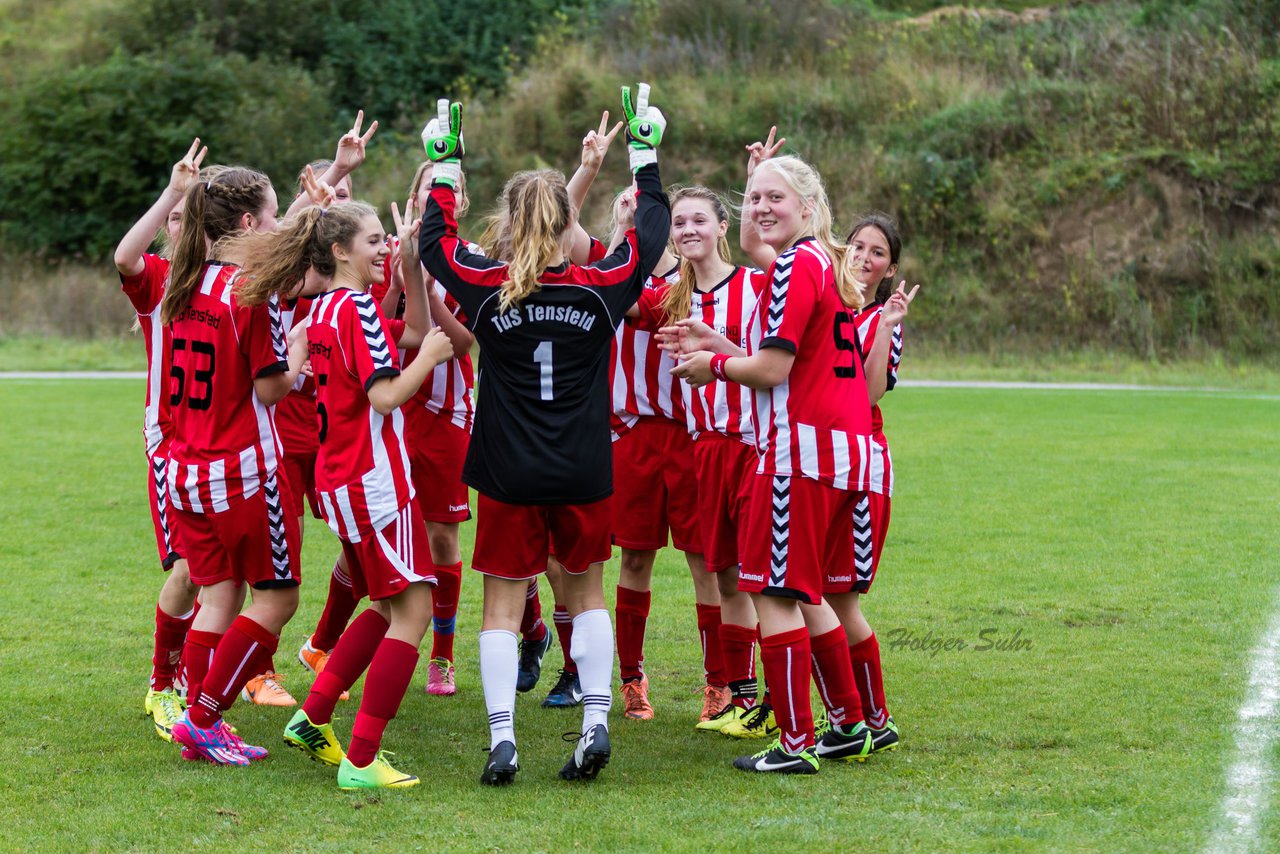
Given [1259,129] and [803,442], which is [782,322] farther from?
[1259,129]

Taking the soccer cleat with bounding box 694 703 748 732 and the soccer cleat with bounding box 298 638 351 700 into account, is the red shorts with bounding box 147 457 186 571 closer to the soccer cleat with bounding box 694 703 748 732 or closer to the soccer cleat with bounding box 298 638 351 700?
the soccer cleat with bounding box 298 638 351 700

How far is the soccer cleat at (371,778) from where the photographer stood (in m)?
4.72

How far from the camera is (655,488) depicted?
5883mm

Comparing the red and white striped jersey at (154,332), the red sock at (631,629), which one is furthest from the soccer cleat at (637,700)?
the red and white striped jersey at (154,332)

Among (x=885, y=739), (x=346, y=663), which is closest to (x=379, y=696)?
(x=346, y=663)

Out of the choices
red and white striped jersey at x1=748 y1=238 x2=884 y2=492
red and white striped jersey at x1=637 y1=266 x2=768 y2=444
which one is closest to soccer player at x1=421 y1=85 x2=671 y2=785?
red and white striped jersey at x1=748 y1=238 x2=884 y2=492

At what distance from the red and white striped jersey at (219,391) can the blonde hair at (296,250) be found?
0.38 ft

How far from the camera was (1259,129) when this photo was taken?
24359 millimetres

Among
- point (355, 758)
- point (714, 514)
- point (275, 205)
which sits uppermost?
point (275, 205)

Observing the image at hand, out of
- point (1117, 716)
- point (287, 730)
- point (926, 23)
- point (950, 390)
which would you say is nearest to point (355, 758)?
point (287, 730)

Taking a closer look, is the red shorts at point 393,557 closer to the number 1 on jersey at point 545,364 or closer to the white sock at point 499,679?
the white sock at point 499,679

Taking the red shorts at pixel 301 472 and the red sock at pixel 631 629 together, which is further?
the red shorts at pixel 301 472

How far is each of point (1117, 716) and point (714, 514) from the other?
5.76 ft

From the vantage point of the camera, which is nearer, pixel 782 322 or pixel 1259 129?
pixel 782 322
